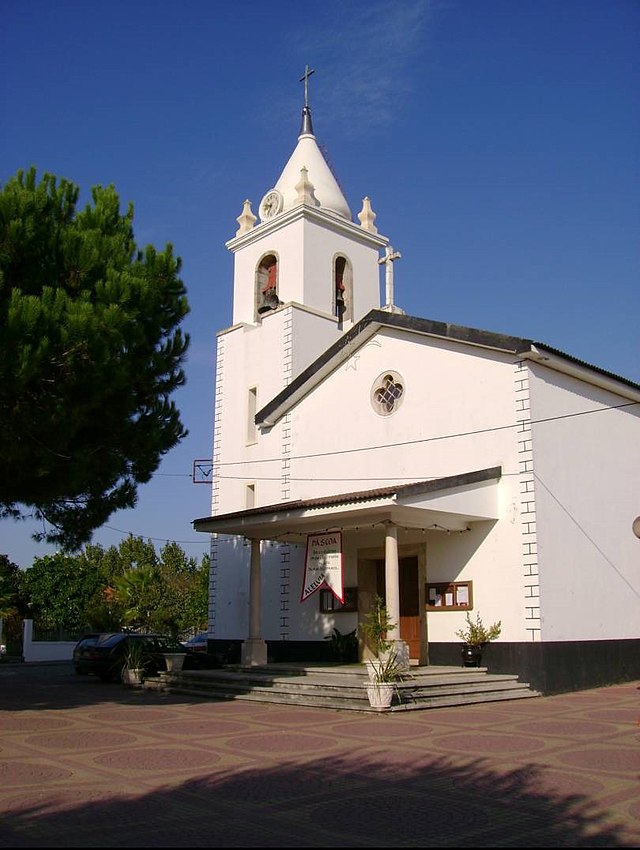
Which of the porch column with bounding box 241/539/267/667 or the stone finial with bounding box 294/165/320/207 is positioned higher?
the stone finial with bounding box 294/165/320/207

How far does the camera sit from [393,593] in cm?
1535

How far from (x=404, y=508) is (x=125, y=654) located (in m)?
8.68

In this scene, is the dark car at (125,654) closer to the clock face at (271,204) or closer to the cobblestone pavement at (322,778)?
the cobblestone pavement at (322,778)

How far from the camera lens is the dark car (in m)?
19.6

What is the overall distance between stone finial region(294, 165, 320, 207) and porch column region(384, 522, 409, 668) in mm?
12189

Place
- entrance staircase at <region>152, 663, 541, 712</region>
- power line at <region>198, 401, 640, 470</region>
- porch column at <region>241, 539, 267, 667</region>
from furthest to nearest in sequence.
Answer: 1. porch column at <region>241, 539, 267, 667</region>
2. power line at <region>198, 401, 640, 470</region>
3. entrance staircase at <region>152, 663, 541, 712</region>

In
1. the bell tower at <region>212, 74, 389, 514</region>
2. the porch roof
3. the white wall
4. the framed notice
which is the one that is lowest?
the white wall

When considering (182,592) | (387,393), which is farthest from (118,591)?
(387,393)

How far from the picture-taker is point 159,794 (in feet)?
24.2

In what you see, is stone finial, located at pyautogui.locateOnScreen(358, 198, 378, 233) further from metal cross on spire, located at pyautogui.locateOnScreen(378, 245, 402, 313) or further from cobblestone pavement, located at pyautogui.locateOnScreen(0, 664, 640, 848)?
cobblestone pavement, located at pyautogui.locateOnScreen(0, 664, 640, 848)

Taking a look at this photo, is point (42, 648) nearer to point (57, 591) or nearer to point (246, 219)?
point (57, 591)

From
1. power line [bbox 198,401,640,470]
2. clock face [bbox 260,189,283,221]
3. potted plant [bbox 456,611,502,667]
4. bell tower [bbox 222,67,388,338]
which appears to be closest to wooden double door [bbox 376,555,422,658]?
potted plant [bbox 456,611,502,667]

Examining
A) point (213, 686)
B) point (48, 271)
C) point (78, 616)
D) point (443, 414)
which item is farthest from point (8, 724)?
point (78, 616)

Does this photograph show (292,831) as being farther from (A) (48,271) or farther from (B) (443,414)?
(B) (443,414)
